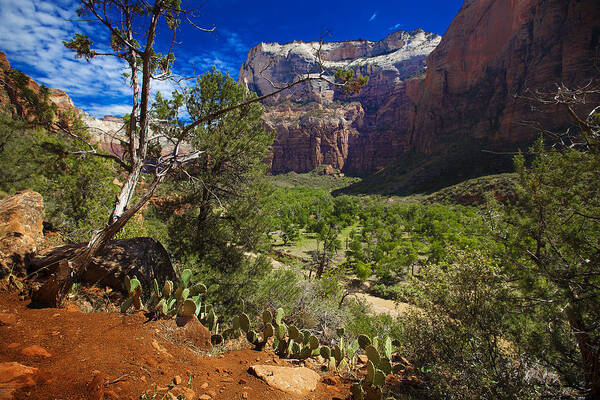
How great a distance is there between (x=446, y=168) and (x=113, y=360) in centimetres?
6591

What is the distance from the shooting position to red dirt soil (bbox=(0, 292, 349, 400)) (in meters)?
2.09

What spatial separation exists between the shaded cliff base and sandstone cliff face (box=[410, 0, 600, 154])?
4.80 metres

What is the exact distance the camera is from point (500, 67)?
7050 cm

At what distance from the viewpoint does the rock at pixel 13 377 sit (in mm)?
1771

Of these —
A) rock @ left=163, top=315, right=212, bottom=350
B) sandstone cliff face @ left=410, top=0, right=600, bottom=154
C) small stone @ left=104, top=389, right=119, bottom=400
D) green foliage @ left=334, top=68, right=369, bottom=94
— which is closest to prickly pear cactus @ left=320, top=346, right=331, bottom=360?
rock @ left=163, top=315, right=212, bottom=350

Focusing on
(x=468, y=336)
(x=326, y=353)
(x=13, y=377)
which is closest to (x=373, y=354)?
(x=326, y=353)

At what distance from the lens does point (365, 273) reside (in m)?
21.3

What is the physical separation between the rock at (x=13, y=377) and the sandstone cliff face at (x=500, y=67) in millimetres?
46839

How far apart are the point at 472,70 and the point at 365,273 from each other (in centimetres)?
9218

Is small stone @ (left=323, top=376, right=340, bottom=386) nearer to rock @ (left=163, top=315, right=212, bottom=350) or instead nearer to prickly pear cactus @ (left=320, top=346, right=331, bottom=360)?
prickly pear cactus @ (left=320, top=346, right=331, bottom=360)

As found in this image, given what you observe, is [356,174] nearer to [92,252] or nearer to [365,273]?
[365,273]

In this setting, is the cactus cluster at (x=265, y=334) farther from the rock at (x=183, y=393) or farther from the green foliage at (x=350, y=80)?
the green foliage at (x=350, y=80)

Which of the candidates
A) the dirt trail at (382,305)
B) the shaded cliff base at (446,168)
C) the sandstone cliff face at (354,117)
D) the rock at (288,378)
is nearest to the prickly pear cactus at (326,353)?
the rock at (288,378)

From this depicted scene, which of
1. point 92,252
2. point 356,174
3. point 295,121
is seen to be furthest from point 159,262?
point 295,121
